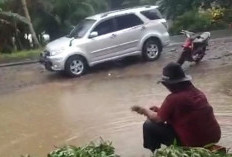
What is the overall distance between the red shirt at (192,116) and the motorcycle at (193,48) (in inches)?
330

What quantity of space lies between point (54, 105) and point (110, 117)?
6.75ft

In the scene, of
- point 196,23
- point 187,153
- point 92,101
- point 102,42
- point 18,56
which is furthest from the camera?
point 196,23

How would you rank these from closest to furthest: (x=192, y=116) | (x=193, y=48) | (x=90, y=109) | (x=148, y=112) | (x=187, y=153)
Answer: (x=187, y=153)
(x=192, y=116)
(x=148, y=112)
(x=90, y=109)
(x=193, y=48)

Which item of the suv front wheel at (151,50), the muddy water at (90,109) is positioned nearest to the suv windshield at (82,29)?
the muddy water at (90,109)

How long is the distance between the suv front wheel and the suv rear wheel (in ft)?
7.01

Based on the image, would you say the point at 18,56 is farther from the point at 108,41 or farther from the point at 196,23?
the point at 196,23

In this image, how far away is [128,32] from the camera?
15.5 meters

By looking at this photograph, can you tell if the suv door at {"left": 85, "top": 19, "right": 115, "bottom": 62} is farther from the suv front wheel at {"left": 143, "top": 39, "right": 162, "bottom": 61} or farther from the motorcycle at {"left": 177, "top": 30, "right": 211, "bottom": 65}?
the motorcycle at {"left": 177, "top": 30, "right": 211, "bottom": 65}

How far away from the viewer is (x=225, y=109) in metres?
9.57

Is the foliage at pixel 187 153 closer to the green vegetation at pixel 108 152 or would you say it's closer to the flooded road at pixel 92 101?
the green vegetation at pixel 108 152

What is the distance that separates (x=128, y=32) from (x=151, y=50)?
3.25 feet

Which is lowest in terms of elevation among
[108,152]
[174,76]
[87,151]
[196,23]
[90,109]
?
[90,109]

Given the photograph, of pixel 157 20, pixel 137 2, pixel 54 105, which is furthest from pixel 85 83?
pixel 137 2

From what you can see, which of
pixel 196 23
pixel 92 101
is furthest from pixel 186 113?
pixel 196 23
